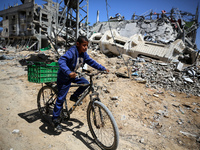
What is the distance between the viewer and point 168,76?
622 centimetres

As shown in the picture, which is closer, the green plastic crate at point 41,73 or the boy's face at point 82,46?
the boy's face at point 82,46

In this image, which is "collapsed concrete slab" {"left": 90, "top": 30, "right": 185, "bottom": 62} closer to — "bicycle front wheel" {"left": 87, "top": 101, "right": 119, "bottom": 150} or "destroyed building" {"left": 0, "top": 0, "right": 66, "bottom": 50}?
"bicycle front wheel" {"left": 87, "top": 101, "right": 119, "bottom": 150}

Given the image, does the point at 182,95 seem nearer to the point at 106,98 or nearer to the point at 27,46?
the point at 106,98

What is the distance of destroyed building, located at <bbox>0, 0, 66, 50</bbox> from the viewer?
68.3 feet

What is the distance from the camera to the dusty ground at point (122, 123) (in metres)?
2.25

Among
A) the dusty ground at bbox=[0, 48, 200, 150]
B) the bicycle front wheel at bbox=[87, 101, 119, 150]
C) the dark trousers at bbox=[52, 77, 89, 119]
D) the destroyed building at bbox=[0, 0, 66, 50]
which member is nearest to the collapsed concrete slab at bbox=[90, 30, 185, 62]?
the dusty ground at bbox=[0, 48, 200, 150]

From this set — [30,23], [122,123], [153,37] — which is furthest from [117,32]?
[30,23]

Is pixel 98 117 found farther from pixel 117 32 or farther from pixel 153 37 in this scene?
pixel 153 37

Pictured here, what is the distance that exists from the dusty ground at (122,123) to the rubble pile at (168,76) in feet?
2.60

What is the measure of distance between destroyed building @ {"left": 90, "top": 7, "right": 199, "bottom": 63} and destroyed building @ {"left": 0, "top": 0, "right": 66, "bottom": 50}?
8747 mm

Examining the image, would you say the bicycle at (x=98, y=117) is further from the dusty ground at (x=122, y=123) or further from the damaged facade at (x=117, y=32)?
the damaged facade at (x=117, y=32)

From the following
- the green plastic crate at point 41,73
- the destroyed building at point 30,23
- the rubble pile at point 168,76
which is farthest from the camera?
the destroyed building at point 30,23

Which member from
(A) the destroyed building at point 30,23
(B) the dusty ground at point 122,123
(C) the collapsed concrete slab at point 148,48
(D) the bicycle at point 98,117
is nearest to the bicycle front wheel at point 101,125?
(D) the bicycle at point 98,117

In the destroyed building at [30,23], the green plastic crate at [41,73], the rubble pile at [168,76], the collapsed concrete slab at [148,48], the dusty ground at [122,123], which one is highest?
the destroyed building at [30,23]
